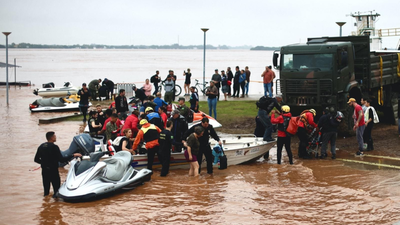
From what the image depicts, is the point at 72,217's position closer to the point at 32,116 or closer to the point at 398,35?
the point at 32,116

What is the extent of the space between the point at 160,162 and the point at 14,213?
395 centimetres

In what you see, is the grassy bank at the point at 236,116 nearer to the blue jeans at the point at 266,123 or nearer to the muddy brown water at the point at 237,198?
the blue jeans at the point at 266,123

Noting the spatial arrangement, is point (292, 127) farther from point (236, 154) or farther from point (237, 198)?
point (237, 198)

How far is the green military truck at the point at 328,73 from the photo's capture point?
1620 cm

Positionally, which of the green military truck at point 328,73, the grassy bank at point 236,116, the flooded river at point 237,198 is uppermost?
the green military truck at point 328,73

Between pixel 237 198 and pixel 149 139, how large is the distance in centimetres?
285

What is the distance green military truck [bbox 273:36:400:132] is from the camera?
1620 centimetres

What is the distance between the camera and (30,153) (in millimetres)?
15328

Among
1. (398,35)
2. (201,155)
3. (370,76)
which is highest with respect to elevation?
(398,35)

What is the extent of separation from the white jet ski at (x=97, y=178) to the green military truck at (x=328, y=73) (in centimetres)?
732

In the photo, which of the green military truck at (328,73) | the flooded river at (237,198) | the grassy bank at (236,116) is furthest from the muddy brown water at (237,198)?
the grassy bank at (236,116)

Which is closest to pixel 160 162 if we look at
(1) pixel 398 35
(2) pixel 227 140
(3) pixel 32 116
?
(2) pixel 227 140

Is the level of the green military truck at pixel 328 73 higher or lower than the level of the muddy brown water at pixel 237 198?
higher

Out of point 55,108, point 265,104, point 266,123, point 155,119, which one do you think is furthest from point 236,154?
point 55,108
